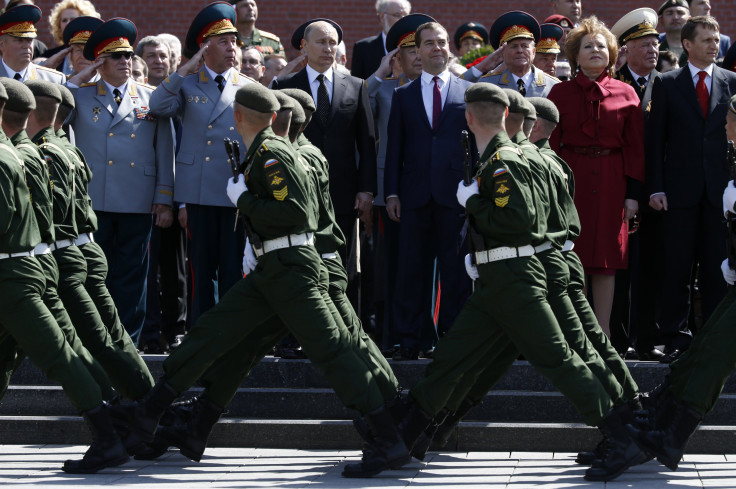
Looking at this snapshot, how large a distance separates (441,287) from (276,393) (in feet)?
4.31

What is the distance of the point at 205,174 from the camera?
31.3 ft

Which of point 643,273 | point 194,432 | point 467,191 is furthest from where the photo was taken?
point 643,273

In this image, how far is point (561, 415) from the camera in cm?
858

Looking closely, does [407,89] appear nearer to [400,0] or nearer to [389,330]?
[389,330]

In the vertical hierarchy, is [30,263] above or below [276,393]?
above

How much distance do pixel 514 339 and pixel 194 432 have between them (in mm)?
1816

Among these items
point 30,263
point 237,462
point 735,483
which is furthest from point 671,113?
point 30,263

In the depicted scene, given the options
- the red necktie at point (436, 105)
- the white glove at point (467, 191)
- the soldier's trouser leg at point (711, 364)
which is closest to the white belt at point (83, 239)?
the white glove at point (467, 191)

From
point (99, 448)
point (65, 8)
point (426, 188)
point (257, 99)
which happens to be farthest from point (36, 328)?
point (65, 8)

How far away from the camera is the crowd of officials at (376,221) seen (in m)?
7.45

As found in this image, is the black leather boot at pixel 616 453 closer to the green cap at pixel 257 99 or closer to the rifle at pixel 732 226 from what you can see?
the rifle at pixel 732 226

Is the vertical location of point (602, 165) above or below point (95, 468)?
above

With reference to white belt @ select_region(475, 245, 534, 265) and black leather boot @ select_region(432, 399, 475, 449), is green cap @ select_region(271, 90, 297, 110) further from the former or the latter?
black leather boot @ select_region(432, 399, 475, 449)

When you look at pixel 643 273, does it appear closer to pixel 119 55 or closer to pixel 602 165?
pixel 602 165
